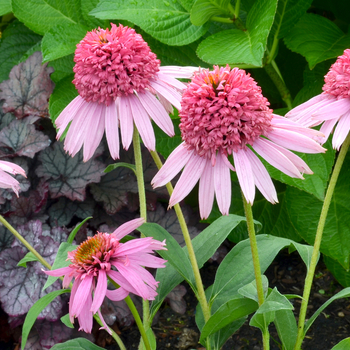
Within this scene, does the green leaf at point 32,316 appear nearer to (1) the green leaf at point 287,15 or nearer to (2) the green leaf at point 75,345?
(2) the green leaf at point 75,345

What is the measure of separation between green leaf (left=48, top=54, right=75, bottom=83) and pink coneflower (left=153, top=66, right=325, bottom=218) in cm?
109

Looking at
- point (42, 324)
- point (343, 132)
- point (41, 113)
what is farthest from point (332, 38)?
point (42, 324)

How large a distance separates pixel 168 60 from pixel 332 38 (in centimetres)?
51

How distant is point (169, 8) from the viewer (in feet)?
4.25

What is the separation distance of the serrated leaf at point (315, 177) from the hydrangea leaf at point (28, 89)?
82 cm

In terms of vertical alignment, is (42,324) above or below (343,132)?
below

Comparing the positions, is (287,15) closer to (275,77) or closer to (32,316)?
(275,77)

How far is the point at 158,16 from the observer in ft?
4.12

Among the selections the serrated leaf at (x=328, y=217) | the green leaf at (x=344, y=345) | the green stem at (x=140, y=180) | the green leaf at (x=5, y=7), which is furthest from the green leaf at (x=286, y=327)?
the green leaf at (x=5, y=7)

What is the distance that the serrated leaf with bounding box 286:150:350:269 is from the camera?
1.39m

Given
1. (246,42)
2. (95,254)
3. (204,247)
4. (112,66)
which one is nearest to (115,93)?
(112,66)

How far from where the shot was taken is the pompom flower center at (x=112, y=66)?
755mm

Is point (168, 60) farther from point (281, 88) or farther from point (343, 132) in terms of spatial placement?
point (343, 132)

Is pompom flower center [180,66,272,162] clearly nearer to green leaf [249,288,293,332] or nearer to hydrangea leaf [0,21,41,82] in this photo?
green leaf [249,288,293,332]
